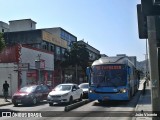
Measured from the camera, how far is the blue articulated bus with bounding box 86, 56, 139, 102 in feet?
65.2

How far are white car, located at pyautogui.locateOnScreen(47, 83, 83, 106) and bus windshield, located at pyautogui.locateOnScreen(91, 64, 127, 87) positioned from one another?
7.68 ft

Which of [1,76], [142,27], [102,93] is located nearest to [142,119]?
[142,27]

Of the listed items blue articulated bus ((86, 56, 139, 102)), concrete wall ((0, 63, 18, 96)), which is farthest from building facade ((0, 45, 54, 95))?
blue articulated bus ((86, 56, 139, 102))

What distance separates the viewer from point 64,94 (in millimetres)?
21547

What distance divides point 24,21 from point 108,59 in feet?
155

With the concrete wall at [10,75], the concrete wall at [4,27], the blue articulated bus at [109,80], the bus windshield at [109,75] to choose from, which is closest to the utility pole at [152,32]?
the blue articulated bus at [109,80]

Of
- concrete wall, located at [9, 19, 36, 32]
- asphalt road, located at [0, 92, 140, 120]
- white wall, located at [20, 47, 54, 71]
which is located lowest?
asphalt road, located at [0, 92, 140, 120]

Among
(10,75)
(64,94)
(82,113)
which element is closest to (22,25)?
(10,75)

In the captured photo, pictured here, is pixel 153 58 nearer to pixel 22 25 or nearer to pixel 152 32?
pixel 152 32

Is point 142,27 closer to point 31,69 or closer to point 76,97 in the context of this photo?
point 76,97

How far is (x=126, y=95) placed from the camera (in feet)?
65.3

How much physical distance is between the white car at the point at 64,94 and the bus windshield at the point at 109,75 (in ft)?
7.68

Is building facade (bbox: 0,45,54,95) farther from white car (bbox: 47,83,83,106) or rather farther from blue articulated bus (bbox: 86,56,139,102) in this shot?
blue articulated bus (bbox: 86,56,139,102)

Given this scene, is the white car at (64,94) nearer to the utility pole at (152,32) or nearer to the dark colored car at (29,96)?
the dark colored car at (29,96)
